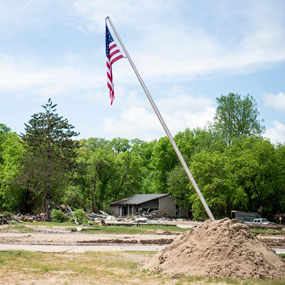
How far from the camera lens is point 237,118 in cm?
6544

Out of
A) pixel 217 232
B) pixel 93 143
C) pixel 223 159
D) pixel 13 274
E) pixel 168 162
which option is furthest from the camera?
pixel 93 143

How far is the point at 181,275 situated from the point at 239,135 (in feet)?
187

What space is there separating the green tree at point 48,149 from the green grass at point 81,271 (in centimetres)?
3582

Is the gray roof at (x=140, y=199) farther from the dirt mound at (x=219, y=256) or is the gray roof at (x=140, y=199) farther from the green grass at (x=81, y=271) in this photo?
the dirt mound at (x=219, y=256)

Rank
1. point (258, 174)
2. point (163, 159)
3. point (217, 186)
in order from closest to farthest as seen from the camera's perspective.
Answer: point (217, 186) → point (258, 174) → point (163, 159)

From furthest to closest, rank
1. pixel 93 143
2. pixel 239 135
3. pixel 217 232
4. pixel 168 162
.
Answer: pixel 93 143, pixel 168 162, pixel 239 135, pixel 217 232

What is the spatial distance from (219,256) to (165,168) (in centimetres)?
6503

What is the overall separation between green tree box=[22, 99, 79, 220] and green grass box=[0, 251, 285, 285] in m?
35.8

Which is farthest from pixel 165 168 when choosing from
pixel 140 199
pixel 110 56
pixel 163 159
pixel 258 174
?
pixel 110 56

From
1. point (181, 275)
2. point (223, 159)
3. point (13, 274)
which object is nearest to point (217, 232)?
point (181, 275)

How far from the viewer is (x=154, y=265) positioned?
1198 cm

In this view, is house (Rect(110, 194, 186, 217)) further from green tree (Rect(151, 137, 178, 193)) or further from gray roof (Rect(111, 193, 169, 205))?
green tree (Rect(151, 137, 178, 193))

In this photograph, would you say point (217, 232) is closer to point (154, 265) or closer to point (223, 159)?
point (154, 265)

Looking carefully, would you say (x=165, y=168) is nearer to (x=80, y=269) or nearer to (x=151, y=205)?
(x=151, y=205)
